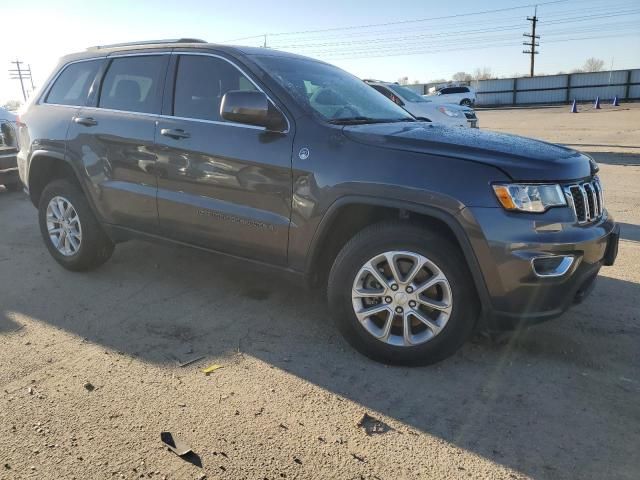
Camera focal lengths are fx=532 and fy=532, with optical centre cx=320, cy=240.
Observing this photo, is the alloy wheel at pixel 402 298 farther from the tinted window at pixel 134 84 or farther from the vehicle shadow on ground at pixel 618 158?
the vehicle shadow on ground at pixel 618 158

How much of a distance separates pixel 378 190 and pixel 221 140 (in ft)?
3.97

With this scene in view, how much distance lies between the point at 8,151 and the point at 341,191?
711cm

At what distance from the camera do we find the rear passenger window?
376 centimetres

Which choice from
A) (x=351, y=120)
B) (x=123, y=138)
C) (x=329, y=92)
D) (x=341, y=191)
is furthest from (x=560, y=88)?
(x=341, y=191)

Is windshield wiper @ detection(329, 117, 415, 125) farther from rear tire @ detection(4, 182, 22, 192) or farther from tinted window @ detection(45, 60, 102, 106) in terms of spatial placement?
rear tire @ detection(4, 182, 22, 192)

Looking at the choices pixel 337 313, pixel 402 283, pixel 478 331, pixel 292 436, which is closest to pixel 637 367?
pixel 478 331

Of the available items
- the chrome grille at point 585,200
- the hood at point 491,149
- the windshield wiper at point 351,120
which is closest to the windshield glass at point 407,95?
the windshield wiper at point 351,120

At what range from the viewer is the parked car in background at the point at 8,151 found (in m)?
8.05

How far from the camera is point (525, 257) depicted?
8.98 feet

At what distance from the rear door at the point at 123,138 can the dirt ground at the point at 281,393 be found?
0.72 metres

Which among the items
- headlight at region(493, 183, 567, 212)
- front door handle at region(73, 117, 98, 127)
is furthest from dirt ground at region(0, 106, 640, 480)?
front door handle at region(73, 117, 98, 127)

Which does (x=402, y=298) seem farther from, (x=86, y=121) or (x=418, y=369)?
(x=86, y=121)

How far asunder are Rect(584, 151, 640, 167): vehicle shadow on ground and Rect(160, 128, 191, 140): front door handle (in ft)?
32.3

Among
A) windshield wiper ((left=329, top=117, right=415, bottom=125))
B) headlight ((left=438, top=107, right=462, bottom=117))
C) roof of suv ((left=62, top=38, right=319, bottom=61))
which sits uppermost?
roof of suv ((left=62, top=38, right=319, bottom=61))
